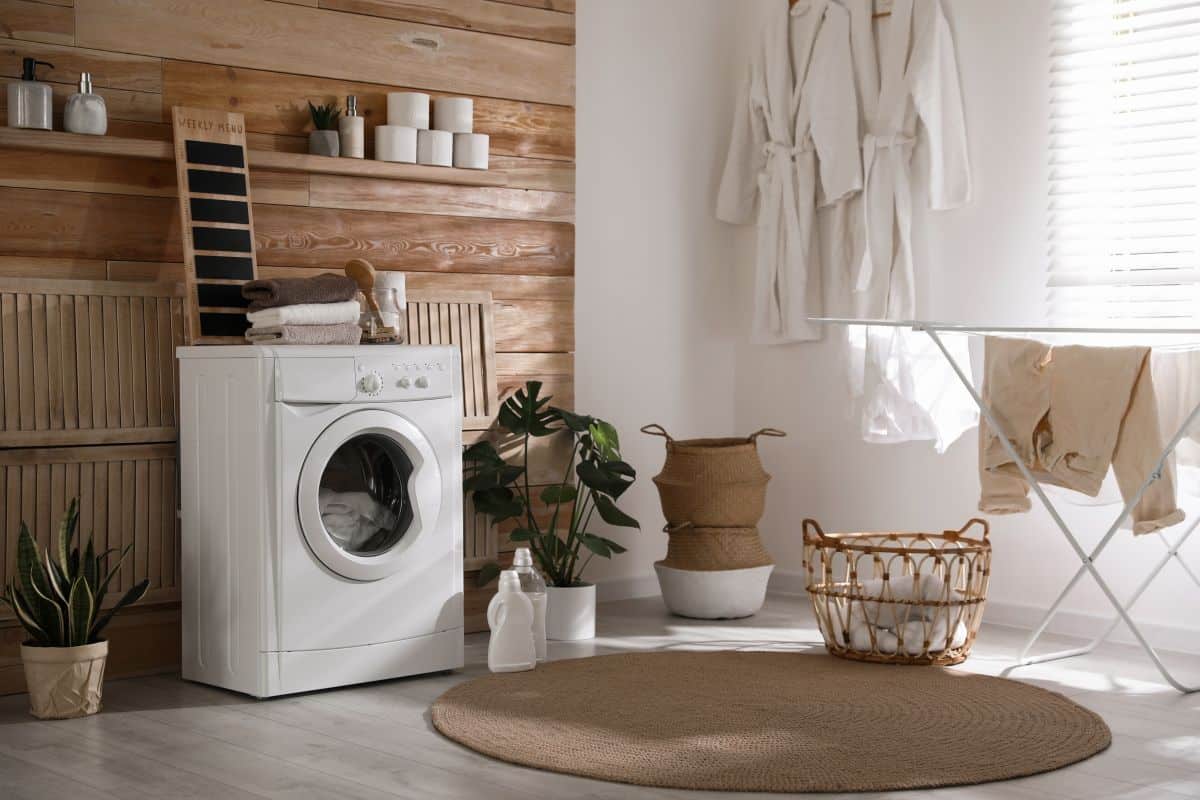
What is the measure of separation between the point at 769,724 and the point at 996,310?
5.98 ft

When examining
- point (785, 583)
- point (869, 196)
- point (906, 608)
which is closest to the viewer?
point (906, 608)

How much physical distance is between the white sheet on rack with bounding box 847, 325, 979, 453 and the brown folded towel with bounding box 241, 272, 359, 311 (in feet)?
5.52

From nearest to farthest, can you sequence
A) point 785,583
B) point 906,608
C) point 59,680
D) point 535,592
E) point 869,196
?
point 59,680 → point 906,608 → point 535,592 → point 869,196 → point 785,583

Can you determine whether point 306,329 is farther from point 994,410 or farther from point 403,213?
point 994,410

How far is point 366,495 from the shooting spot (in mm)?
3496

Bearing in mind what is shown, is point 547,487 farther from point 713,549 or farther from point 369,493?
point 369,493

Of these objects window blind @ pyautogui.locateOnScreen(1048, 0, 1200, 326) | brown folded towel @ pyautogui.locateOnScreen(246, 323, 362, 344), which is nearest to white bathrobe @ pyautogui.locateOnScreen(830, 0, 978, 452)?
window blind @ pyautogui.locateOnScreen(1048, 0, 1200, 326)

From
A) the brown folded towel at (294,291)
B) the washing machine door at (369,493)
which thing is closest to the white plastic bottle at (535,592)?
the washing machine door at (369,493)

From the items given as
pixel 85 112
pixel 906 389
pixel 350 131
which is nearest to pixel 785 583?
pixel 906 389

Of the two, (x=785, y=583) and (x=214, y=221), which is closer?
(x=214, y=221)

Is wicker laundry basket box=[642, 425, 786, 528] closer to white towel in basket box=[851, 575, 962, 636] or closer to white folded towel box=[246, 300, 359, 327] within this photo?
white towel in basket box=[851, 575, 962, 636]

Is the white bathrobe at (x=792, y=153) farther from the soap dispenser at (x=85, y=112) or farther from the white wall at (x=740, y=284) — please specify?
the soap dispenser at (x=85, y=112)

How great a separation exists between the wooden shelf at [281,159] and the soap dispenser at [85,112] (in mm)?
20

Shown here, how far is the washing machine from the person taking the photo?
3.26 m
